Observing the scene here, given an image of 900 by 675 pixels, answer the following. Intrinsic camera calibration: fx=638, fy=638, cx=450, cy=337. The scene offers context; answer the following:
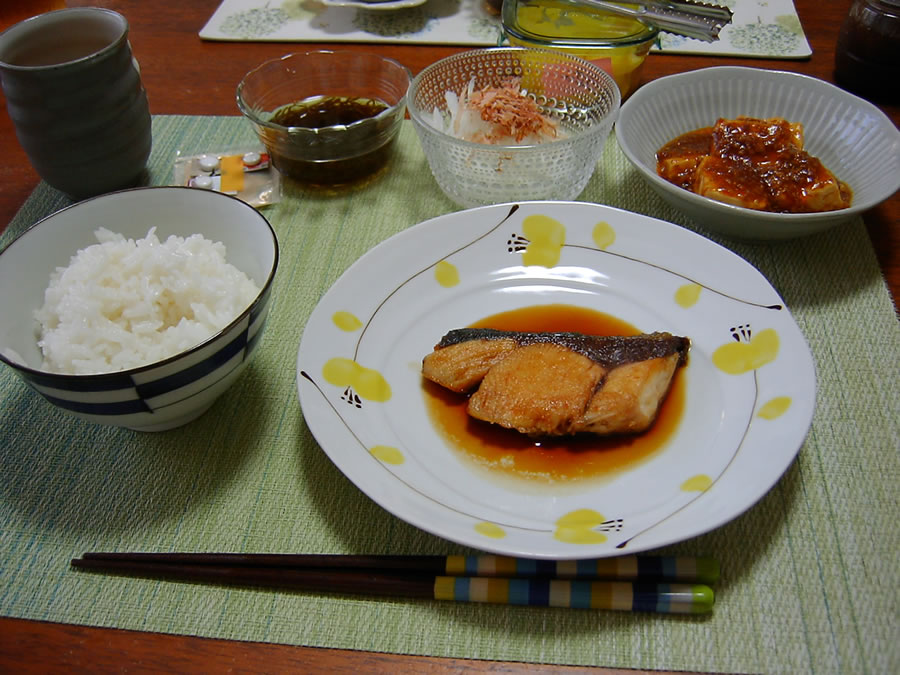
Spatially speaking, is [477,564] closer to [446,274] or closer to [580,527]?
[580,527]

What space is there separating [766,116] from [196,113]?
2.18 metres

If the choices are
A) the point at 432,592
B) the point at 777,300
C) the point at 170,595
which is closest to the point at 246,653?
the point at 170,595

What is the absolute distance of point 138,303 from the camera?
4.74 ft

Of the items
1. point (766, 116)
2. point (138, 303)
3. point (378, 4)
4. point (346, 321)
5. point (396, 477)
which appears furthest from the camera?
point (378, 4)

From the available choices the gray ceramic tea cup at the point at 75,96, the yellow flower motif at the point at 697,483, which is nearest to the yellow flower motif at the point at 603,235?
the yellow flower motif at the point at 697,483

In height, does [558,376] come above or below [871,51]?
below

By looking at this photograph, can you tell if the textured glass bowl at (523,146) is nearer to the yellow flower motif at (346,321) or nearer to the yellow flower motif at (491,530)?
the yellow flower motif at (346,321)

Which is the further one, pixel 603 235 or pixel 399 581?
pixel 603 235

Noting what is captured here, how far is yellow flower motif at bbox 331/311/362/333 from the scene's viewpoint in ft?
5.17

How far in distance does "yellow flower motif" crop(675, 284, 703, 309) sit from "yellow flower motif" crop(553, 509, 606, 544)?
0.68 metres

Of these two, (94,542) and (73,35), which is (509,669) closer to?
(94,542)

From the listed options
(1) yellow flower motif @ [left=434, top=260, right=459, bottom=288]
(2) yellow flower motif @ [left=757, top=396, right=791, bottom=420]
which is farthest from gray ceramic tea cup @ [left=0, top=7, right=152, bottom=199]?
(2) yellow flower motif @ [left=757, top=396, right=791, bottom=420]

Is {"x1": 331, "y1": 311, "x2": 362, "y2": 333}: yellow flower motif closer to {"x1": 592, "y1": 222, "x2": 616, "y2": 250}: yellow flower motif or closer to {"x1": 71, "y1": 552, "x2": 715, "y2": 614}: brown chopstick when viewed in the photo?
{"x1": 71, "y1": 552, "x2": 715, "y2": 614}: brown chopstick

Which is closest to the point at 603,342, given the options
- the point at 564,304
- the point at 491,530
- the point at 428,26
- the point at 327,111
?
the point at 564,304
